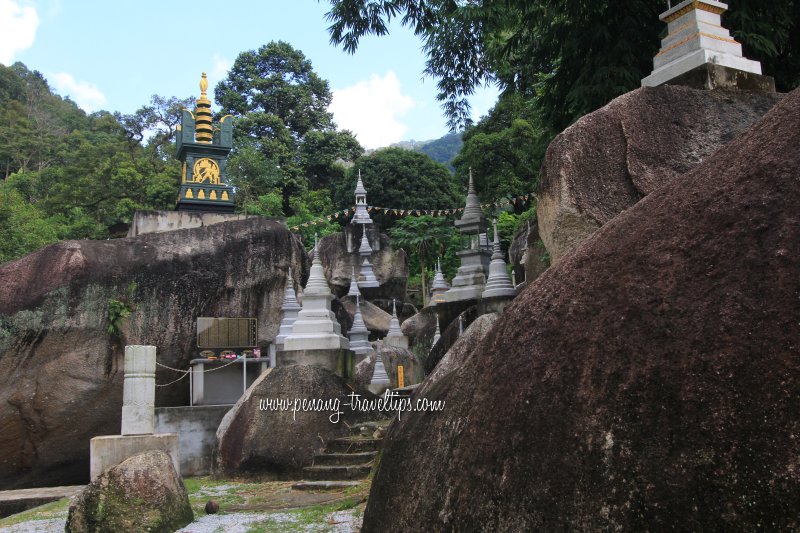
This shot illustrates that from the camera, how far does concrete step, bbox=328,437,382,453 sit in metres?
9.41

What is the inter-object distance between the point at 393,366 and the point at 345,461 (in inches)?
351

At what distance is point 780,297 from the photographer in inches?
90.7

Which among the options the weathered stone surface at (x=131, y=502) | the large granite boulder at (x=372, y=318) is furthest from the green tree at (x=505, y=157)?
the weathered stone surface at (x=131, y=502)

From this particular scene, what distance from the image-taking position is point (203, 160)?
19625mm

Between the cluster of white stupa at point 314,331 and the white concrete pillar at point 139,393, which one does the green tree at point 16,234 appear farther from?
the white concrete pillar at point 139,393

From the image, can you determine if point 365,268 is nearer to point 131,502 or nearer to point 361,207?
point 361,207

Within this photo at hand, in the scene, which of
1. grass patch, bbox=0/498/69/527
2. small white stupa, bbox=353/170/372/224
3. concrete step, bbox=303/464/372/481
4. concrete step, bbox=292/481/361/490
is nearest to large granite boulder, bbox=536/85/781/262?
concrete step, bbox=292/481/361/490

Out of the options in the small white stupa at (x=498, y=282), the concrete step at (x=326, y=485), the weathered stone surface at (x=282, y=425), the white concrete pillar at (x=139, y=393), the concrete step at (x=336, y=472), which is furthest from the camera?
the small white stupa at (x=498, y=282)

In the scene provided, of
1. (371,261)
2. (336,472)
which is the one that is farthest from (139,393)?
(371,261)

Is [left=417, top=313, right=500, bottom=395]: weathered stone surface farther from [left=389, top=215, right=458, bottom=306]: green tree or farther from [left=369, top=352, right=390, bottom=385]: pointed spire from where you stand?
[left=389, top=215, right=458, bottom=306]: green tree

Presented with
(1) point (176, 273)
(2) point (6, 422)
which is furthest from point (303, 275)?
(2) point (6, 422)

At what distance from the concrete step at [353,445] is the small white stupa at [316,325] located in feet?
7.27

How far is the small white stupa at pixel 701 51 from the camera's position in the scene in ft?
21.7

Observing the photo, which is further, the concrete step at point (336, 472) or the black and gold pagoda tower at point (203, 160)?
the black and gold pagoda tower at point (203, 160)
